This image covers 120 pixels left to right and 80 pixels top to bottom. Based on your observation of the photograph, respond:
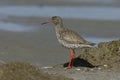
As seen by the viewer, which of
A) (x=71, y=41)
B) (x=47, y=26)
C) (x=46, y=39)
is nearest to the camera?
(x=71, y=41)

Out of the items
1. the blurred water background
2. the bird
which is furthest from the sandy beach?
the bird

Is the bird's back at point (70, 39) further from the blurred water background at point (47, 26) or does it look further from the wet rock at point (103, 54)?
the blurred water background at point (47, 26)

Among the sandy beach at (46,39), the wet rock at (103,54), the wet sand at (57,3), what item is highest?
the wet rock at (103,54)

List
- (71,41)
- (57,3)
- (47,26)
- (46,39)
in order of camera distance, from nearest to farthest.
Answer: (71,41) < (46,39) < (47,26) < (57,3)

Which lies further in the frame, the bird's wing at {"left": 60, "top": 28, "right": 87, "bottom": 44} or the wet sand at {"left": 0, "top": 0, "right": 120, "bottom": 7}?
the wet sand at {"left": 0, "top": 0, "right": 120, "bottom": 7}

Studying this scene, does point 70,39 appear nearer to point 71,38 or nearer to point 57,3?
point 71,38

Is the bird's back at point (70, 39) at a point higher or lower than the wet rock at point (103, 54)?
higher

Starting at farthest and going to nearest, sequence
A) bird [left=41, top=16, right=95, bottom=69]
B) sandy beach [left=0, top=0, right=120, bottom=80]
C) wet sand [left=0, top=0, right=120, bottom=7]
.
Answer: wet sand [left=0, top=0, right=120, bottom=7] < bird [left=41, top=16, right=95, bottom=69] < sandy beach [left=0, top=0, right=120, bottom=80]

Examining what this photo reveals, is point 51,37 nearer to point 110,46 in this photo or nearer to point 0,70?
point 110,46

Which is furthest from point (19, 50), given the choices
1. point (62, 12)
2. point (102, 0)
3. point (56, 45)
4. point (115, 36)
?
point (102, 0)

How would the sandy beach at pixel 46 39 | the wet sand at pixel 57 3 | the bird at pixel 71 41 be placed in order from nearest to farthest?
1. the sandy beach at pixel 46 39
2. the bird at pixel 71 41
3. the wet sand at pixel 57 3

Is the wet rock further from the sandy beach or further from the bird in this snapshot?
the sandy beach

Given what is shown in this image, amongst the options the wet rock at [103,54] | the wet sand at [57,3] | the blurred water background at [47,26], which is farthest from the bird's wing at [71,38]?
the wet sand at [57,3]

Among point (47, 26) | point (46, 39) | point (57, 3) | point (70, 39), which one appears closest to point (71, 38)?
point (70, 39)
